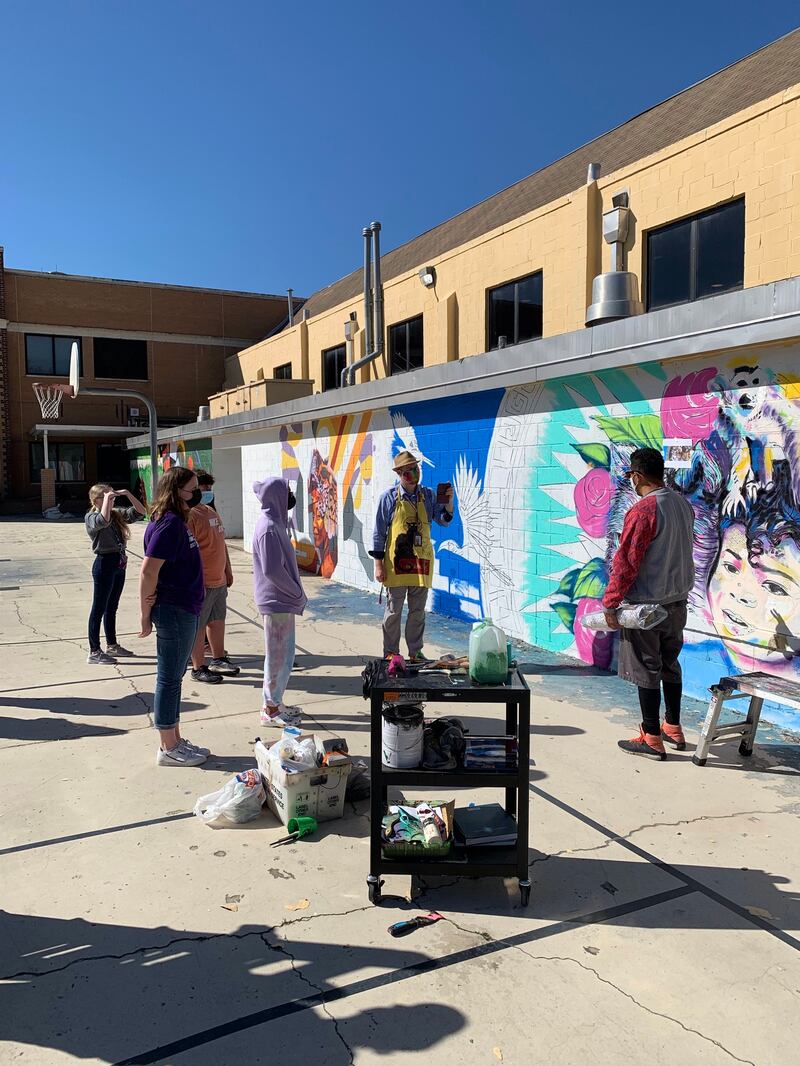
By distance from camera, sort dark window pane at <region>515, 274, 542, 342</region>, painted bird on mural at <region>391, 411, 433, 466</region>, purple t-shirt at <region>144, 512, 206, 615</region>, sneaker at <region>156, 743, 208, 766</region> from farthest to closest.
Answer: dark window pane at <region>515, 274, 542, 342</region>, painted bird on mural at <region>391, 411, 433, 466</region>, sneaker at <region>156, 743, 208, 766</region>, purple t-shirt at <region>144, 512, 206, 615</region>

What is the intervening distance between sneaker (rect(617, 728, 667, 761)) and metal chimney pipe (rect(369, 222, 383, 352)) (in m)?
17.2

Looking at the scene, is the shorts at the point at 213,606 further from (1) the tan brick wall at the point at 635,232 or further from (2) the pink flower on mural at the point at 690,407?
(1) the tan brick wall at the point at 635,232

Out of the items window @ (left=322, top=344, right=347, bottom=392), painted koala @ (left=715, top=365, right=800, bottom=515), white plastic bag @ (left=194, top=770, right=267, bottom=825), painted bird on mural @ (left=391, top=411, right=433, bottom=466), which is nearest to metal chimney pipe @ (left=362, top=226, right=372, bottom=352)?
window @ (left=322, top=344, right=347, bottom=392)

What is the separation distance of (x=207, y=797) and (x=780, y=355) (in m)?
4.57

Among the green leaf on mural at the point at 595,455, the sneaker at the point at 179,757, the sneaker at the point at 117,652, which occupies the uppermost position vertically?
the green leaf on mural at the point at 595,455

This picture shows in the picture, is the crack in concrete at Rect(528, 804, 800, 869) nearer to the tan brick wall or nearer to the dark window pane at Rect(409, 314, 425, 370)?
the tan brick wall

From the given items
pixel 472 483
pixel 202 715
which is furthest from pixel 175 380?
pixel 202 715

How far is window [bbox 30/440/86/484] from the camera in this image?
32.4 meters

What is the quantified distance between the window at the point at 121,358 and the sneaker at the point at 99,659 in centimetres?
2963

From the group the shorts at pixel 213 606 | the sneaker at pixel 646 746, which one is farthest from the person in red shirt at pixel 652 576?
the shorts at pixel 213 606

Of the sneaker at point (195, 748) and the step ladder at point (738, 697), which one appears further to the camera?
the sneaker at point (195, 748)

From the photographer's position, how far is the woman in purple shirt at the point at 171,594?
4.23 meters

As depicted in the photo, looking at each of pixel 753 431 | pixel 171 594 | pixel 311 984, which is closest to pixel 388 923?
pixel 311 984

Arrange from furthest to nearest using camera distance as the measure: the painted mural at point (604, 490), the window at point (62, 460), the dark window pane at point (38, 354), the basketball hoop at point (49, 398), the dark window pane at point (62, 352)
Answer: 1. the dark window pane at point (62, 352)
2. the window at point (62, 460)
3. the dark window pane at point (38, 354)
4. the basketball hoop at point (49, 398)
5. the painted mural at point (604, 490)
